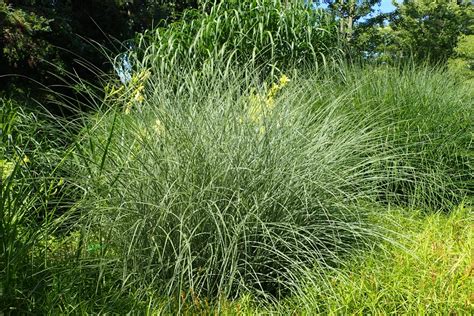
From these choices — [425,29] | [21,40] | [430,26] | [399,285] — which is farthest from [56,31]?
[430,26]

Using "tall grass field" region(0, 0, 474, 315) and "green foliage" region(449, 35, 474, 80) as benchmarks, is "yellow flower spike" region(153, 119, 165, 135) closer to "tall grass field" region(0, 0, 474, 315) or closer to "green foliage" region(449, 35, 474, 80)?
"tall grass field" region(0, 0, 474, 315)

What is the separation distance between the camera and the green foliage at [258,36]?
4656 millimetres

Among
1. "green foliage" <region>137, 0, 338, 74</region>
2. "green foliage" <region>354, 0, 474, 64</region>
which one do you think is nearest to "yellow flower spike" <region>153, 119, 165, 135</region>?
"green foliage" <region>137, 0, 338, 74</region>

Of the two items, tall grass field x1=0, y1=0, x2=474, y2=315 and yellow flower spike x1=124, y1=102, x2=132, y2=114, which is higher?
yellow flower spike x1=124, y1=102, x2=132, y2=114

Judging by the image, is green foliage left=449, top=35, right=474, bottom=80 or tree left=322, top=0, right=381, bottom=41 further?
tree left=322, top=0, right=381, bottom=41

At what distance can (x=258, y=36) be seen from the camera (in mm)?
4758

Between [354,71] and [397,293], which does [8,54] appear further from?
[397,293]

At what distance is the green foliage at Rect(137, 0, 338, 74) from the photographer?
4.66m

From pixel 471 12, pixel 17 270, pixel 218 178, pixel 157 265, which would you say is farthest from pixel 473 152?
pixel 471 12

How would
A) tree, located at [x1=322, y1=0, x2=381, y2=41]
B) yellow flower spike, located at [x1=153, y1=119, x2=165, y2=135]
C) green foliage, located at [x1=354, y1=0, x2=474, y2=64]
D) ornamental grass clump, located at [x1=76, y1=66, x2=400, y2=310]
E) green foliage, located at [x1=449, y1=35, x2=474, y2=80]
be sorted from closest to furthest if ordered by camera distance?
ornamental grass clump, located at [x1=76, y1=66, x2=400, y2=310]
yellow flower spike, located at [x1=153, y1=119, x2=165, y2=135]
green foliage, located at [x1=449, y1=35, x2=474, y2=80]
tree, located at [x1=322, y1=0, x2=381, y2=41]
green foliage, located at [x1=354, y1=0, x2=474, y2=64]

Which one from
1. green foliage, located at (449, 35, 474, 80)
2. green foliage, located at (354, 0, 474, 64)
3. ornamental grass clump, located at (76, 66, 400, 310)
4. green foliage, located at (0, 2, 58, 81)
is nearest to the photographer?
ornamental grass clump, located at (76, 66, 400, 310)

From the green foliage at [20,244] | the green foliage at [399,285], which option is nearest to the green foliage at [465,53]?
the green foliage at [399,285]

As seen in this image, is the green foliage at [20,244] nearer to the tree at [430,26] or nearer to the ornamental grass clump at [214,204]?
the ornamental grass clump at [214,204]

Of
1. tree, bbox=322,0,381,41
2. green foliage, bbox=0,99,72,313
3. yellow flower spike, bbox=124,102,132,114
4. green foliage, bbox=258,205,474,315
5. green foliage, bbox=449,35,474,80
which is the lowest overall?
green foliage, bbox=449,35,474,80
